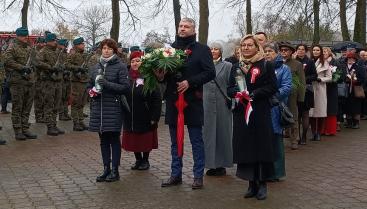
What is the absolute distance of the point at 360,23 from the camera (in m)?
21.7

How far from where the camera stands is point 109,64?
7352 mm

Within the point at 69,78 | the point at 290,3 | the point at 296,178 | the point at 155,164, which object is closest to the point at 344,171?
the point at 296,178

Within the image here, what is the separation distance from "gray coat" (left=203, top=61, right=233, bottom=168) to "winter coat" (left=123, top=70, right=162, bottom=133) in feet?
2.48

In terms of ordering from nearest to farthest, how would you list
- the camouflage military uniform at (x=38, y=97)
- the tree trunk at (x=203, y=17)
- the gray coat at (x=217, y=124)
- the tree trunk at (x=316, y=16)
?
the gray coat at (x=217, y=124), the camouflage military uniform at (x=38, y=97), the tree trunk at (x=203, y=17), the tree trunk at (x=316, y=16)

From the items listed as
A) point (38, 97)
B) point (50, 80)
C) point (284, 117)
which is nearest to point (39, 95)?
point (38, 97)

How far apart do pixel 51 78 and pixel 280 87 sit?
6.39 m

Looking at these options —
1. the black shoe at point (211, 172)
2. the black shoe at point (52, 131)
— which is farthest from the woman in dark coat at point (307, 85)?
the black shoe at point (52, 131)

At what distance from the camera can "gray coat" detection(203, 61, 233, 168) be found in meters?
7.81

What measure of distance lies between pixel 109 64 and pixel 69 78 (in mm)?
6227

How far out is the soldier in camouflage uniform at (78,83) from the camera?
41.7ft

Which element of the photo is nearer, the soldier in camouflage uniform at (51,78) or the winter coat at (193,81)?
the winter coat at (193,81)

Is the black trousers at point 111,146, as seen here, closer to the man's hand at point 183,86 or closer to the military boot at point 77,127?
the man's hand at point 183,86

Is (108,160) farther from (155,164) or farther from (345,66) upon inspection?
(345,66)

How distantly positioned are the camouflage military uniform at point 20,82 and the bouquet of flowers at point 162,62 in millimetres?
4835
